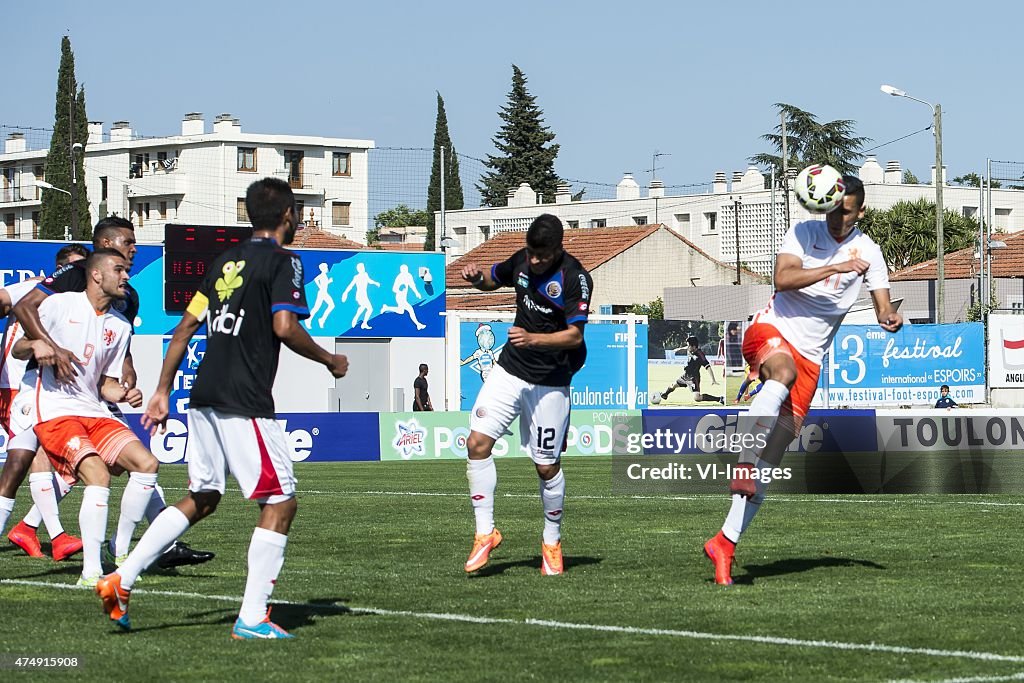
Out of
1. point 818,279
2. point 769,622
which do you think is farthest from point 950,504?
point 769,622

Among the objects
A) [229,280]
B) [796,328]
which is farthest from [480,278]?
[229,280]

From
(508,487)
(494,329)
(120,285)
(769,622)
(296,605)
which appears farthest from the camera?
(494,329)

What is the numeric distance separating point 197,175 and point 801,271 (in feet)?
334

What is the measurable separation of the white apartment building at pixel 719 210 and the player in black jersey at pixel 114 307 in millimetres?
76798

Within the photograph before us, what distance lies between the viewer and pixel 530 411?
10.6m

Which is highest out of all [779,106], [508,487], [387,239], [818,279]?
[779,106]

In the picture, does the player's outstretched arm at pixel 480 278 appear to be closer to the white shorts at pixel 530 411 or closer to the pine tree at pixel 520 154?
the white shorts at pixel 530 411

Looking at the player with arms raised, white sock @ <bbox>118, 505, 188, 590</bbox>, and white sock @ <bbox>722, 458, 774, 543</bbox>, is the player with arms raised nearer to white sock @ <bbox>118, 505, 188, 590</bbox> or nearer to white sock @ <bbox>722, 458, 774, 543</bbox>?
white sock @ <bbox>722, 458, 774, 543</bbox>

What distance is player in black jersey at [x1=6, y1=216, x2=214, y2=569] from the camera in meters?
9.94

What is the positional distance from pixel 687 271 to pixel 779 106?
46.3 feet

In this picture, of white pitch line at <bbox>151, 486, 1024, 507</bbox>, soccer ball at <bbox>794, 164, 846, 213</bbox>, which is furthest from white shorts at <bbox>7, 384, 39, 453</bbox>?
white pitch line at <bbox>151, 486, 1024, 507</bbox>

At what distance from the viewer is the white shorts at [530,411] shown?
34.5 ft

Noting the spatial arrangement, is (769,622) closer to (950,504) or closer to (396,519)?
(396,519)

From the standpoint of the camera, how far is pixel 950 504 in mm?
16312
